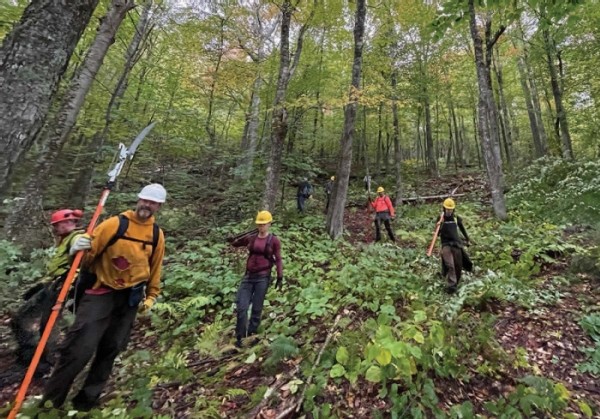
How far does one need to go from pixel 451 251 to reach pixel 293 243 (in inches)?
177

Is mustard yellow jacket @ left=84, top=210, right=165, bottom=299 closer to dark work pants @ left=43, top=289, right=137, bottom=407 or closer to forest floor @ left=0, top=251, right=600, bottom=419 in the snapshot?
dark work pants @ left=43, top=289, right=137, bottom=407

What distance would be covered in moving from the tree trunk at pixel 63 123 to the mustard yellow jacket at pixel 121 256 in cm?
426

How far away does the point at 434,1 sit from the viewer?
1717cm

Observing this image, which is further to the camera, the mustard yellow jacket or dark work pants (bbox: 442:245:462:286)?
dark work pants (bbox: 442:245:462:286)

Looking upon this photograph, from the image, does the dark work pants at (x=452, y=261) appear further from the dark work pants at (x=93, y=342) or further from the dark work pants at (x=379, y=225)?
the dark work pants at (x=93, y=342)

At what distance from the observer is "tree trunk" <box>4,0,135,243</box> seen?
6199 mm

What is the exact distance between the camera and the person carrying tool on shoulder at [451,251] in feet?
21.9

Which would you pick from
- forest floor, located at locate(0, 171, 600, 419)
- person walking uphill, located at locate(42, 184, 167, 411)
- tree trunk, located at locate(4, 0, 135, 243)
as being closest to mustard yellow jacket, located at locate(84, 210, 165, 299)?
person walking uphill, located at locate(42, 184, 167, 411)

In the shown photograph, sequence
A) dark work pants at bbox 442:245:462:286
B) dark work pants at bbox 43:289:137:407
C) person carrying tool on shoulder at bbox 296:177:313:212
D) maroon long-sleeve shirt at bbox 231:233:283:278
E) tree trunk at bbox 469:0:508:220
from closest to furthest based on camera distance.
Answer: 1. dark work pants at bbox 43:289:137:407
2. maroon long-sleeve shirt at bbox 231:233:283:278
3. dark work pants at bbox 442:245:462:286
4. tree trunk at bbox 469:0:508:220
5. person carrying tool on shoulder at bbox 296:177:313:212

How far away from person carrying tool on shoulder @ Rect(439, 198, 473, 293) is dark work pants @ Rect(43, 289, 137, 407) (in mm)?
5644

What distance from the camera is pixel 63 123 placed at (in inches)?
251

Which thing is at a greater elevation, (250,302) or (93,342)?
(250,302)

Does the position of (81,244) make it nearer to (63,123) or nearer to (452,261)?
(63,123)

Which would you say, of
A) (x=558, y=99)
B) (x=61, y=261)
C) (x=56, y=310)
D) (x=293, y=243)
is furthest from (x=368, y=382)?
(x=558, y=99)
